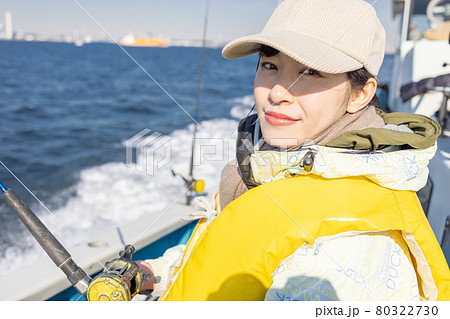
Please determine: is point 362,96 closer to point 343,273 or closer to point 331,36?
point 331,36

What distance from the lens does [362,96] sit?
3.79 ft

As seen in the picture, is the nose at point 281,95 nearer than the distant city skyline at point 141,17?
Yes

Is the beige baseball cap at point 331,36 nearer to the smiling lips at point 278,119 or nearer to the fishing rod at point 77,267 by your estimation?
the smiling lips at point 278,119

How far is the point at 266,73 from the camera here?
1.14 meters

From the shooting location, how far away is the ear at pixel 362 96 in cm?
115

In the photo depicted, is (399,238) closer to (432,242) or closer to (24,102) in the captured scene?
(432,242)

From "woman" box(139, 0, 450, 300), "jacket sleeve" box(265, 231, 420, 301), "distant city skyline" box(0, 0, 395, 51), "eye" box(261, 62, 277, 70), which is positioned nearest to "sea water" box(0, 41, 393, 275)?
"distant city skyline" box(0, 0, 395, 51)

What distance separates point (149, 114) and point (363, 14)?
11.5m

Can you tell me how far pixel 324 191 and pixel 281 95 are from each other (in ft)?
0.94

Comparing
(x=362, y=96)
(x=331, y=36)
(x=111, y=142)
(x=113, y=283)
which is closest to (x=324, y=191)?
(x=362, y=96)

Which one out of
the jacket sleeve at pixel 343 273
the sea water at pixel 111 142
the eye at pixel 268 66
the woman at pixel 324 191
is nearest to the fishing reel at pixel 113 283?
the woman at pixel 324 191

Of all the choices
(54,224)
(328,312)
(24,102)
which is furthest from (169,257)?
(24,102)

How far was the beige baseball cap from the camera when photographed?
3.33 ft

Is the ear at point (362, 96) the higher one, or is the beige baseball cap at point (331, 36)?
the beige baseball cap at point (331, 36)
